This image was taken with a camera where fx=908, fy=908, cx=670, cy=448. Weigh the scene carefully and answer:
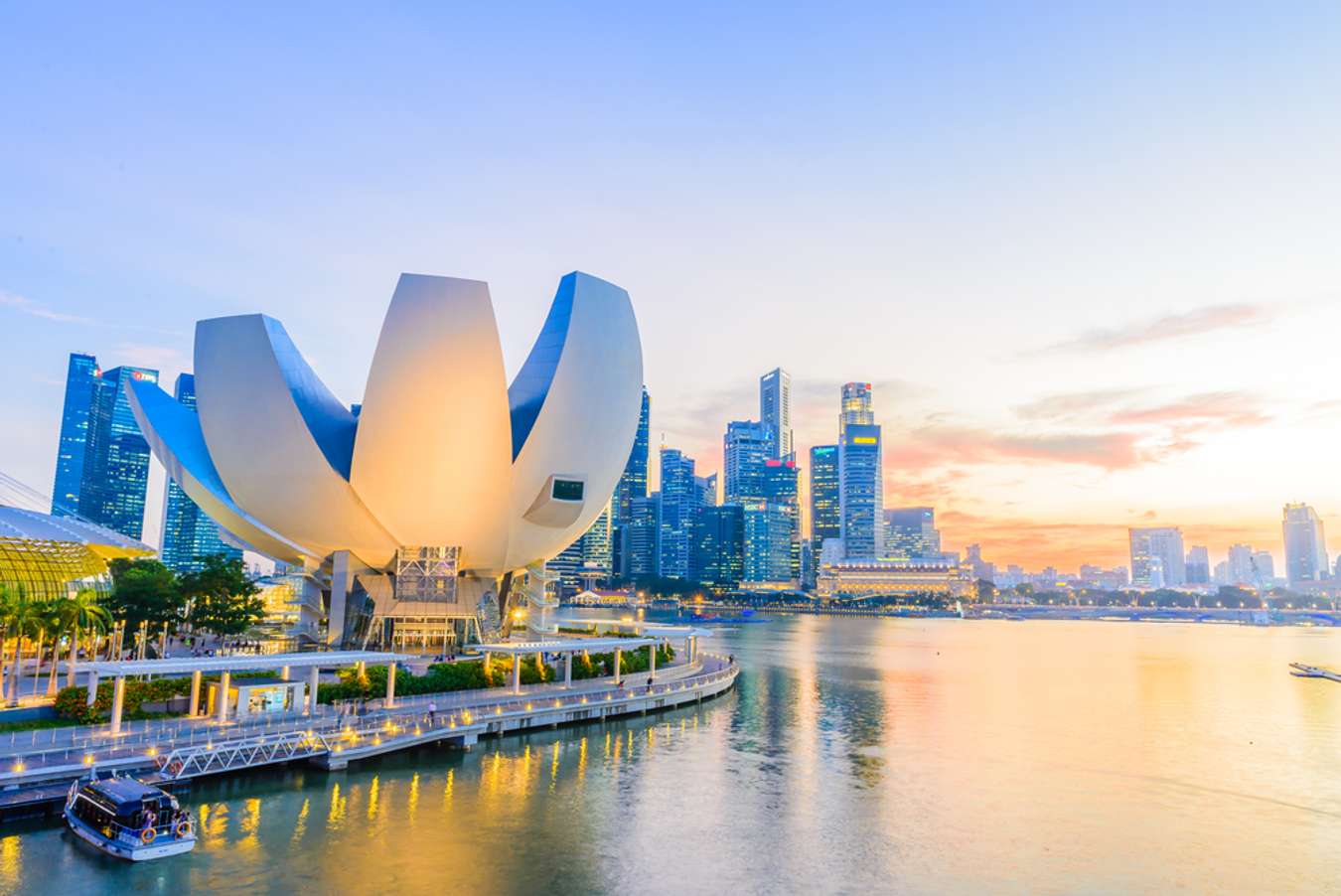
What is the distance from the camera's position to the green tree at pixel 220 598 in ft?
142

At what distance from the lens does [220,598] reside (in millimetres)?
44531

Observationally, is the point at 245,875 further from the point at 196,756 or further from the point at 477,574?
the point at 477,574

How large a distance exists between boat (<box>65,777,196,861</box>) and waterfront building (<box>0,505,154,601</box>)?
70.2 feet

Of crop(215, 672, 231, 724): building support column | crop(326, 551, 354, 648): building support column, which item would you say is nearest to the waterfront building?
crop(326, 551, 354, 648): building support column

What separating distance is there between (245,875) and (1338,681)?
254ft

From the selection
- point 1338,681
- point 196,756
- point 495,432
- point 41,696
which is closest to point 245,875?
point 196,756

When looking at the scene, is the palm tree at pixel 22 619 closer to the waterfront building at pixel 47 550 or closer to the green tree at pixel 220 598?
the waterfront building at pixel 47 550

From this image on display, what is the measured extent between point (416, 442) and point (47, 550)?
16.4 m

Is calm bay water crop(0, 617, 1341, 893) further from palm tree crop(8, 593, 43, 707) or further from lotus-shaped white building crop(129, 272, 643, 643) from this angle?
lotus-shaped white building crop(129, 272, 643, 643)

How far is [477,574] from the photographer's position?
50.3 metres

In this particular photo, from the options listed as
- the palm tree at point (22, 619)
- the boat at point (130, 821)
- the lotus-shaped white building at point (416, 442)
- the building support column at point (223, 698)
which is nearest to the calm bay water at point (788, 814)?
the boat at point (130, 821)

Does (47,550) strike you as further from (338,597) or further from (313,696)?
(313,696)

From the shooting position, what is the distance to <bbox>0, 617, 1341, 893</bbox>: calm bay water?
61.3 feet

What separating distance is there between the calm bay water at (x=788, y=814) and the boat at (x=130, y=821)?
1.27ft
